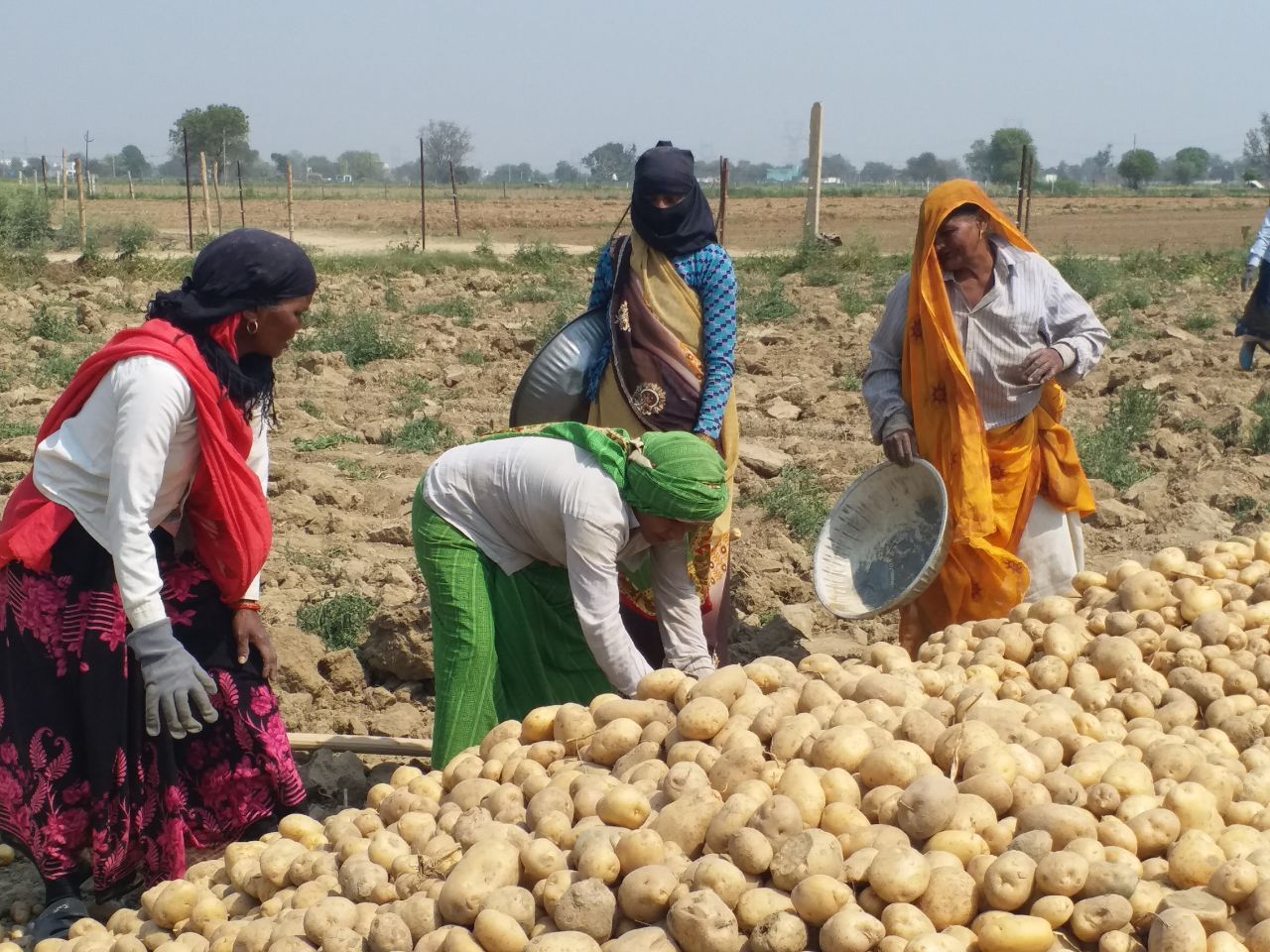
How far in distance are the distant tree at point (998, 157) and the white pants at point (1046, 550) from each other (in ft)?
218

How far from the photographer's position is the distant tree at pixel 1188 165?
3802 inches

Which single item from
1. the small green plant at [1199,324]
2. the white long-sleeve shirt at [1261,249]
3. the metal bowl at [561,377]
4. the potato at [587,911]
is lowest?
the potato at [587,911]

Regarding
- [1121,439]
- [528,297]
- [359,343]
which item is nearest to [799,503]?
[1121,439]

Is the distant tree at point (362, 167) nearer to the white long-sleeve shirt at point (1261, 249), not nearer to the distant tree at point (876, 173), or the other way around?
the distant tree at point (876, 173)

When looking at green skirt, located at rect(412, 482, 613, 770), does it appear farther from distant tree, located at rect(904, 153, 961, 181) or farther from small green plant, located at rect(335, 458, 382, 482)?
distant tree, located at rect(904, 153, 961, 181)

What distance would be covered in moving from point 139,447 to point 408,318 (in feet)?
31.9

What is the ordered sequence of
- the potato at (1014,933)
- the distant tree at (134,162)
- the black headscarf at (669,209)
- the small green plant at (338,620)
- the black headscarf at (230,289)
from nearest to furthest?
the potato at (1014,933) → the black headscarf at (230,289) → the black headscarf at (669,209) → the small green plant at (338,620) → the distant tree at (134,162)

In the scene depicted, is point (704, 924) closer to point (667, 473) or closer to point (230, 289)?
point (667, 473)

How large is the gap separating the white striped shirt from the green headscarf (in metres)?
1.20

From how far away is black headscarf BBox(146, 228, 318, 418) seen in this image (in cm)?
303

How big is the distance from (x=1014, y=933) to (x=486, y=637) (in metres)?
1.77

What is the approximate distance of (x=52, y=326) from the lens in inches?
433

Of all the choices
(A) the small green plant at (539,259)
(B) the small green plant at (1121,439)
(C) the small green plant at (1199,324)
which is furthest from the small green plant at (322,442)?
(A) the small green plant at (539,259)

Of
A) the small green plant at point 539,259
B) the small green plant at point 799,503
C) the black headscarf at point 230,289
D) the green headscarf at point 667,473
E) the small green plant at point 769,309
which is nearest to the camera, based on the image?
the black headscarf at point 230,289
